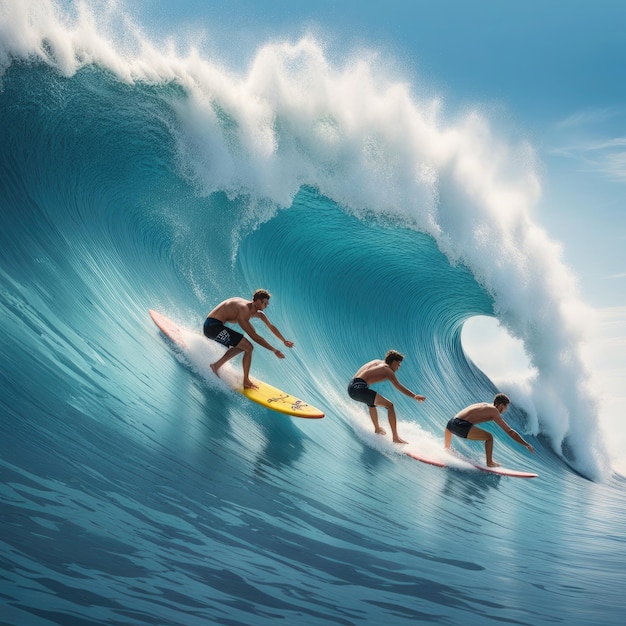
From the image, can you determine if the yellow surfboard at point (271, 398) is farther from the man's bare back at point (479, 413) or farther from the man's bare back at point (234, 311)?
the man's bare back at point (479, 413)

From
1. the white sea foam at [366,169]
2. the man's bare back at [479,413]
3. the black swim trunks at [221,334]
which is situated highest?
the white sea foam at [366,169]

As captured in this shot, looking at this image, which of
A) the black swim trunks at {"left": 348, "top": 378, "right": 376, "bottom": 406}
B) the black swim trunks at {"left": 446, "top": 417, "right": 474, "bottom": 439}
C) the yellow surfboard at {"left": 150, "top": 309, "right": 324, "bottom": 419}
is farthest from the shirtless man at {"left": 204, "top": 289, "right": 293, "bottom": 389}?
the black swim trunks at {"left": 446, "top": 417, "right": 474, "bottom": 439}

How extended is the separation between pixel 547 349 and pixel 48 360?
393 inches

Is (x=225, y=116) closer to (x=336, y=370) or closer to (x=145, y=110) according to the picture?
(x=145, y=110)

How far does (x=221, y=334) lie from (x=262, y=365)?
158 centimetres

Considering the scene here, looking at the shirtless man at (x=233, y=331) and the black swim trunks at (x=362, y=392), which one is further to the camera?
the black swim trunks at (x=362, y=392)

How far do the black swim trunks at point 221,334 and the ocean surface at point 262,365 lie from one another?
0.34m

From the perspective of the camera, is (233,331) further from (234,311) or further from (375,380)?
(375,380)

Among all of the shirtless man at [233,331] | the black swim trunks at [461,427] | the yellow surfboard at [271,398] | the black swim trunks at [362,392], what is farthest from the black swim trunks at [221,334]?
the black swim trunks at [461,427]

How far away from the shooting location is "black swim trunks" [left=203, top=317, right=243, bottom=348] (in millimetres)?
6270

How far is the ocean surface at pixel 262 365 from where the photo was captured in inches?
124

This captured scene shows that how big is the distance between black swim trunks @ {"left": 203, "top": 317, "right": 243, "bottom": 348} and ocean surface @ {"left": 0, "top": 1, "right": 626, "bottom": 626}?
1.12 feet

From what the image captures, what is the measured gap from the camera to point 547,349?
1260 cm

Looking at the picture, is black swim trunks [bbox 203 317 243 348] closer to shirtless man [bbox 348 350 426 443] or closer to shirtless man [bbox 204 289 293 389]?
shirtless man [bbox 204 289 293 389]
